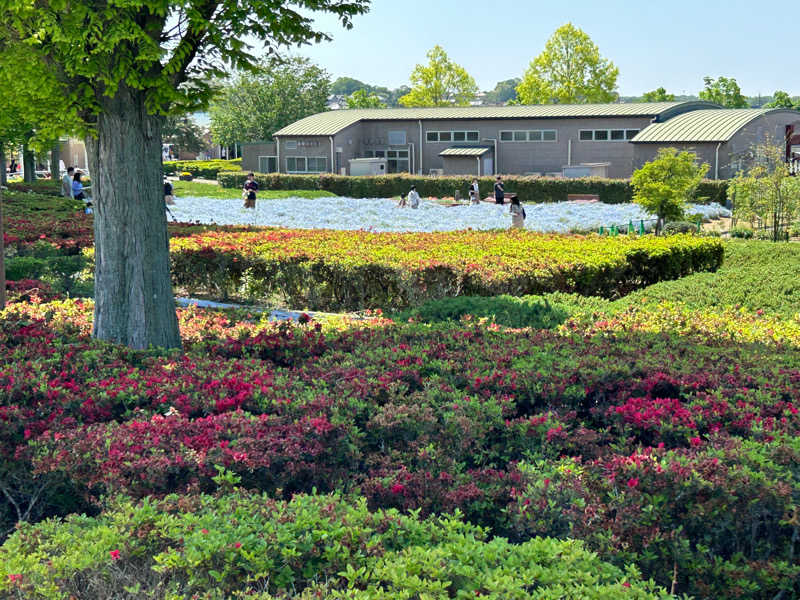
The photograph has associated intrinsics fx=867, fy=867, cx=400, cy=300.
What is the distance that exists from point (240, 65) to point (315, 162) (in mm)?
44483

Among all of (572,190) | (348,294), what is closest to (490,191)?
(572,190)

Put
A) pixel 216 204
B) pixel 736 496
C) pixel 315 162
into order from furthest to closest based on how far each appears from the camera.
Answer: pixel 315 162 → pixel 216 204 → pixel 736 496

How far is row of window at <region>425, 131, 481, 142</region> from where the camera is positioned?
171 feet

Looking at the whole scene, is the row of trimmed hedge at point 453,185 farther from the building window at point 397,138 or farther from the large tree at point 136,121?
the large tree at point 136,121

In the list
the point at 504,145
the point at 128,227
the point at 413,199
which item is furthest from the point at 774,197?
the point at 504,145

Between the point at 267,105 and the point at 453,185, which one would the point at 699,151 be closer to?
the point at 453,185

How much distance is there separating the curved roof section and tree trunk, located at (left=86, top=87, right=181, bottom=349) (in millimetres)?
42327

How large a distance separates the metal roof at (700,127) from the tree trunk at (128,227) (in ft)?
120

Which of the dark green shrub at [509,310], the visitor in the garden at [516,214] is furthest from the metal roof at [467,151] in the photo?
the dark green shrub at [509,310]

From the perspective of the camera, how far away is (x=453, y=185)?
42.4m

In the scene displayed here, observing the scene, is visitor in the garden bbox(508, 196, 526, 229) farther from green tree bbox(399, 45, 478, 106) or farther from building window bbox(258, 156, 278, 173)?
green tree bbox(399, 45, 478, 106)

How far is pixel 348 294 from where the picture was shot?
42.1 feet

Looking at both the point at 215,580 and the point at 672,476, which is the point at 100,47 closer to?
the point at 215,580

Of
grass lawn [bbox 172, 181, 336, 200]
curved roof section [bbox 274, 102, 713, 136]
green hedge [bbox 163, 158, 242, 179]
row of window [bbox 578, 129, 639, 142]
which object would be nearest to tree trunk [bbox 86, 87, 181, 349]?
grass lawn [bbox 172, 181, 336, 200]
